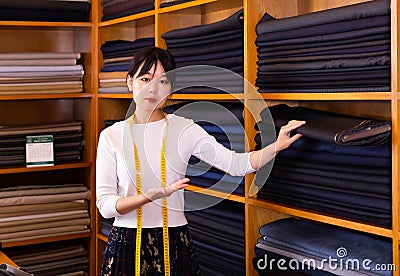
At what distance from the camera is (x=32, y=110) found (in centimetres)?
365

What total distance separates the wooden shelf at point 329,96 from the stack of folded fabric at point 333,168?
0.05m

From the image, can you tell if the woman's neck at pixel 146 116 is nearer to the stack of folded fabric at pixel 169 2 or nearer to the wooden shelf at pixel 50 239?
the stack of folded fabric at pixel 169 2

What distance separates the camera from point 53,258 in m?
3.51

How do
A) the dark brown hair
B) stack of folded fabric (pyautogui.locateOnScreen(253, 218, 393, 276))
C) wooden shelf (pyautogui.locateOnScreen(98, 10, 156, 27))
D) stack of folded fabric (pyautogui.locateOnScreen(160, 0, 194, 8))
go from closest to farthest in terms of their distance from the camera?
stack of folded fabric (pyautogui.locateOnScreen(253, 218, 393, 276))
the dark brown hair
stack of folded fabric (pyautogui.locateOnScreen(160, 0, 194, 8))
wooden shelf (pyautogui.locateOnScreen(98, 10, 156, 27))

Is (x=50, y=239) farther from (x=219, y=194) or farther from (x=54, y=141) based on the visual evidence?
(x=219, y=194)

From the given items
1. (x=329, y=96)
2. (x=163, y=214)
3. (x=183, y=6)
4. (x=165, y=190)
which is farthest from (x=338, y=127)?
(x=183, y=6)

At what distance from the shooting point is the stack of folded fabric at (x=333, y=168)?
1.83 meters

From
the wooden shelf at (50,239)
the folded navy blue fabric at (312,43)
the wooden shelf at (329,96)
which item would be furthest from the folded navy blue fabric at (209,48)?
the wooden shelf at (50,239)

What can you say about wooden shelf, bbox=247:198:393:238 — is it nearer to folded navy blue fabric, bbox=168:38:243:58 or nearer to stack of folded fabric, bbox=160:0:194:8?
folded navy blue fabric, bbox=168:38:243:58

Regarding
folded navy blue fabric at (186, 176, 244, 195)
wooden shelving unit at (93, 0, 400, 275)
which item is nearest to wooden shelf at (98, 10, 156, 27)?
wooden shelving unit at (93, 0, 400, 275)

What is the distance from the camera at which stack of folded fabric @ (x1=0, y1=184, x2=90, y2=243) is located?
3.34 m

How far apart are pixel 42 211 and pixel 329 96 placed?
1.94m

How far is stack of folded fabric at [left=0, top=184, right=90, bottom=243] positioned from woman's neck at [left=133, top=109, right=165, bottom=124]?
4.85 feet

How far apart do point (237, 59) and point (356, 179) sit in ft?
2.18
